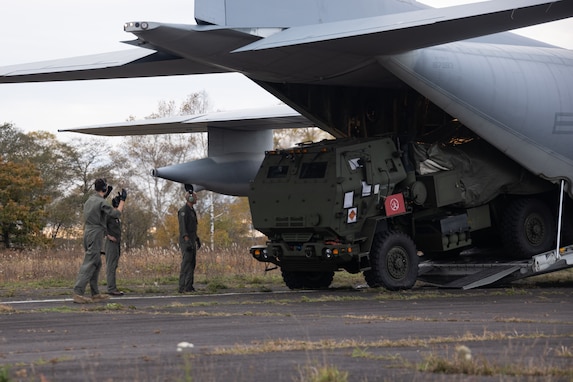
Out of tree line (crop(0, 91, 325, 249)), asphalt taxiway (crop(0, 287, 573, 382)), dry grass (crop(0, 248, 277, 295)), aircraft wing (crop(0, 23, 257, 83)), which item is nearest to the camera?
asphalt taxiway (crop(0, 287, 573, 382))

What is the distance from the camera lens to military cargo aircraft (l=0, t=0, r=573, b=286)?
1426 centimetres

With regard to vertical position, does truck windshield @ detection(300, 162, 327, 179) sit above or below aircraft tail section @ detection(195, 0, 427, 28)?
below

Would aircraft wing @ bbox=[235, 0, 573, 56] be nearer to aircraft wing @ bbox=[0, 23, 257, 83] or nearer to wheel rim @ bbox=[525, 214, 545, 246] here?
aircraft wing @ bbox=[0, 23, 257, 83]

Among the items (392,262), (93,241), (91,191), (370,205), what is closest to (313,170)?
(370,205)

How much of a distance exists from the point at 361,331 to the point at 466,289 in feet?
26.8

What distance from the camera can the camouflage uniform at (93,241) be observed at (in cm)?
1473

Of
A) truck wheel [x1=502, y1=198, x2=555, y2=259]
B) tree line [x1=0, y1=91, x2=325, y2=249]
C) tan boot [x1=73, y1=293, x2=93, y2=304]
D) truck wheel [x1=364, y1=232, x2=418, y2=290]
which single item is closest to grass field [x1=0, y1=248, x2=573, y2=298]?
truck wheel [x1=502, y1=198, x2=555, y2=259]

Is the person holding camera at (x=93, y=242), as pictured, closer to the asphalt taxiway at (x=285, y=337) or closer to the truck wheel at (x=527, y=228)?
the asphalt taxiway at (x=285, y=337)

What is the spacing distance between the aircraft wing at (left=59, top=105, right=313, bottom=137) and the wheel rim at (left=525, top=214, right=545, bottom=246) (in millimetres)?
5713

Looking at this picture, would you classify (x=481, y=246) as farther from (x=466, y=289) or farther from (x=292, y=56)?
(x=292, y=56)

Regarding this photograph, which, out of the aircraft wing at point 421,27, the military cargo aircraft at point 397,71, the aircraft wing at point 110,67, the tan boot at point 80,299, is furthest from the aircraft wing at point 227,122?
the tan boot at point 80,299

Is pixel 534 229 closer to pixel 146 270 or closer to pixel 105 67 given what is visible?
pixel 105 67

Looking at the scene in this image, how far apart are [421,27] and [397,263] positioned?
4546mm

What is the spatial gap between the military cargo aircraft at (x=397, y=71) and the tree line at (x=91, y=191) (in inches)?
900
